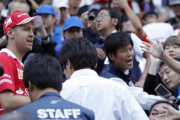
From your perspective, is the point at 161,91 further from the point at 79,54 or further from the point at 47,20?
the point at 47,20

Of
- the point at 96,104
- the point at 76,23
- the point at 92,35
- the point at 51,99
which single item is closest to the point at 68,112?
the point at 51,99

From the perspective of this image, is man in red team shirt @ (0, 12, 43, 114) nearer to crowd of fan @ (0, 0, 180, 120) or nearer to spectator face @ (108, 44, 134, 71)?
crowd of fan @ (0, 0, 180, 120)

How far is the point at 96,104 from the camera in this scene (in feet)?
12.6

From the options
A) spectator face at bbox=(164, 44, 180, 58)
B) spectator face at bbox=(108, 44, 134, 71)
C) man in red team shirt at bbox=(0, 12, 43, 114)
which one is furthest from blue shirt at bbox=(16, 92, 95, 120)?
spectator face at bbox=(164, 44, 180, 58)

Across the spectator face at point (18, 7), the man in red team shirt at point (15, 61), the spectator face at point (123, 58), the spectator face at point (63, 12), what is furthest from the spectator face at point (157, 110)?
the spectator face at point (63, 12)

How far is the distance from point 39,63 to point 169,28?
17.9 ft

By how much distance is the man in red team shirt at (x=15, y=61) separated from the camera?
13.7ft

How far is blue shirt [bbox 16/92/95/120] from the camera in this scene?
9.69 ft

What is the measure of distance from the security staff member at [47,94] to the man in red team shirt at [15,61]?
979mm

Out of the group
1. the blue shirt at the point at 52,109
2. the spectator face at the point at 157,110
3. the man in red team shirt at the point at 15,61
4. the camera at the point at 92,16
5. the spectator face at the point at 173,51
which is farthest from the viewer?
the camera at the point at 92,16

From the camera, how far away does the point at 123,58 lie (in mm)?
5258

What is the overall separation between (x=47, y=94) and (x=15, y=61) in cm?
145

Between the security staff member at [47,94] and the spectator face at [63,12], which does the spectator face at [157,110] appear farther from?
the spectator face at [63,12]

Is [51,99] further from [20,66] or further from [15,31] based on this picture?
[15,31]
